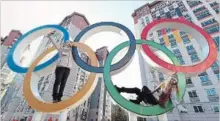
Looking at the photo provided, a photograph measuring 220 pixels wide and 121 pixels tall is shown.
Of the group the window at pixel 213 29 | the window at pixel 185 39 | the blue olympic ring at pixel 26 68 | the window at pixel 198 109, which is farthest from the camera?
the window at pixel 185 39

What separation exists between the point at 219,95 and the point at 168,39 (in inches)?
475

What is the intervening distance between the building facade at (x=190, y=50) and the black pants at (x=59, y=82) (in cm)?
1131

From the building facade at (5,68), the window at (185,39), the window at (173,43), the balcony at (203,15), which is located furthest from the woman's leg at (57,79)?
the building facade at (5,68)

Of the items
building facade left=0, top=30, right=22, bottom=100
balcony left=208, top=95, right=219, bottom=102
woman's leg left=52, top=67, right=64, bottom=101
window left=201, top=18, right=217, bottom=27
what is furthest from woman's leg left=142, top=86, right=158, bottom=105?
building facade left=0, top=30, right=22, bottom=100

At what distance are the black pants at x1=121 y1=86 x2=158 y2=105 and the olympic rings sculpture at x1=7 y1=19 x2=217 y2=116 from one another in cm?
33

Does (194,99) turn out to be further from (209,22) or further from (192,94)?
(209,22)

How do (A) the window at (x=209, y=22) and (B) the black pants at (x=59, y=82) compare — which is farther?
(A) the window at (x=209, y=22)

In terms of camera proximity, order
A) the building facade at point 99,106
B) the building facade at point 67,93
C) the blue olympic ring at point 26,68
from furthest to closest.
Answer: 1. the building facade at point 99,106
2. the building facade at point 67,93
3. the blue olympic ring at point 26,68

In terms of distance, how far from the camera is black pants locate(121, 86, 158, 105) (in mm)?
4351

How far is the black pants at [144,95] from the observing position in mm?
4351

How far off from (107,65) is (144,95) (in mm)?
1341

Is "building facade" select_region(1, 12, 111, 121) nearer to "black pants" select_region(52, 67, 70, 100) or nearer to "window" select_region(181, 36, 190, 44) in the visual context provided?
"window" select_region(181, 36, 190, 44)

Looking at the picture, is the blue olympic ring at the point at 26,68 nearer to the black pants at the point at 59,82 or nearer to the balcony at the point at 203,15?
the black pants at the point at 59,82

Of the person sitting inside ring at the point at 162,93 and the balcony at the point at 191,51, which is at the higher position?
the balcony at the point at 191,51
